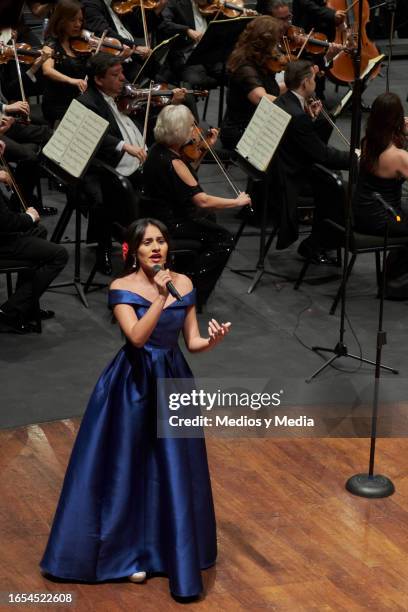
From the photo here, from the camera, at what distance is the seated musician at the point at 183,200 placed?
19.4 feet

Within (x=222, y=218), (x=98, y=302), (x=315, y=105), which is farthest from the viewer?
(x=222, y=218)

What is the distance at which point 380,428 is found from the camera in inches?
193

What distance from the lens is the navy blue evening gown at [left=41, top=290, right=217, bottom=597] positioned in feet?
11.5

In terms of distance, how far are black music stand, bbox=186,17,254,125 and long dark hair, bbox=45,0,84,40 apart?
121 centimetres

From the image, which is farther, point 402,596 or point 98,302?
point 98,302

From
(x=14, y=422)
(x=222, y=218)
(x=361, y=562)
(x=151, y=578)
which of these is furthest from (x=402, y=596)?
(x=222, y=218)

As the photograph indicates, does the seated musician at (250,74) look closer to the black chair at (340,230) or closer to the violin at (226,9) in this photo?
the violin at (226,9)

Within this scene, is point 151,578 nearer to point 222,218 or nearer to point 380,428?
point 380,428

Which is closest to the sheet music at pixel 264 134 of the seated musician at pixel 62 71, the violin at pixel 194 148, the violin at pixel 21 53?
the violin at pixel 194 148

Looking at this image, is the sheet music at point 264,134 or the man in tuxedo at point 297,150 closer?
the sheet music at point 264,134

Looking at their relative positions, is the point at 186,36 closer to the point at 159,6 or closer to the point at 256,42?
the point at 159,6

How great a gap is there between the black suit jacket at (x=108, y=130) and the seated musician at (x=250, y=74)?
1295 mm

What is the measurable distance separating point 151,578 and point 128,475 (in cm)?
47

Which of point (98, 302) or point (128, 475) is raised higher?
point (128, 475)
